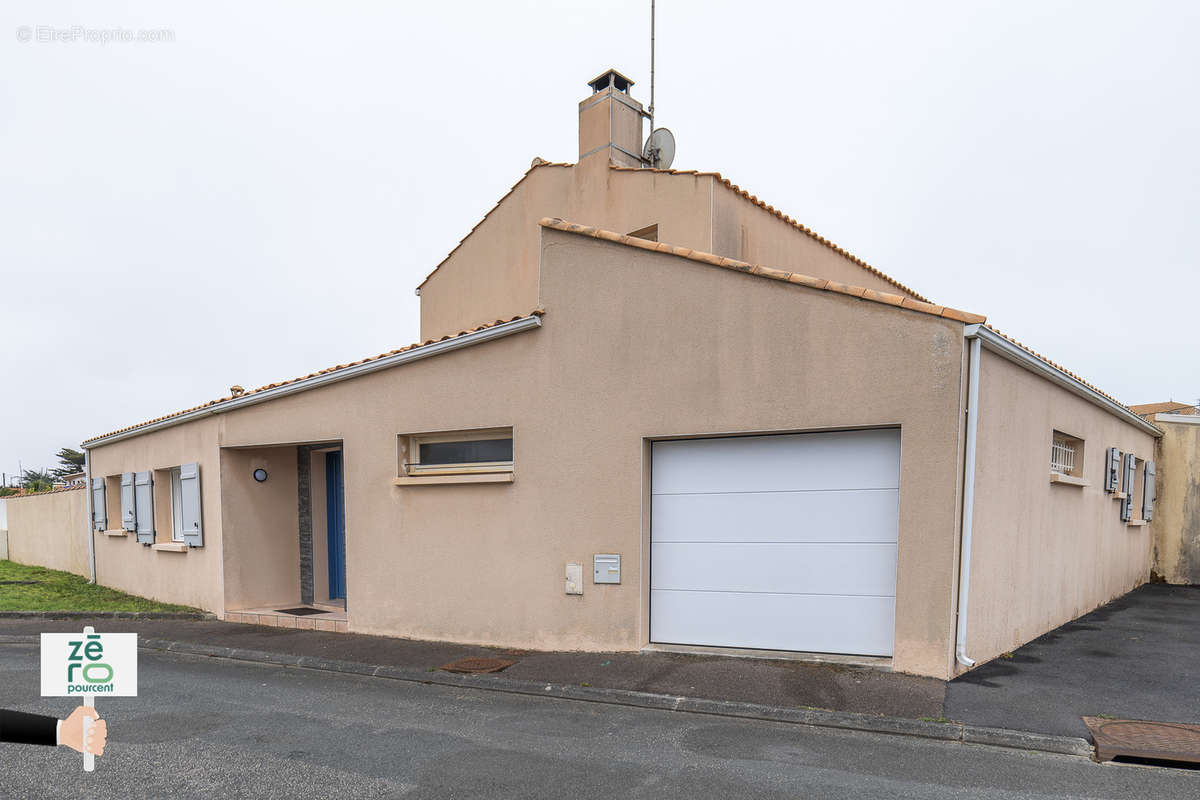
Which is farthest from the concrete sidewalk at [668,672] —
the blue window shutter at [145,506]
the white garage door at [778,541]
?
the blue window shutter at [145,506]

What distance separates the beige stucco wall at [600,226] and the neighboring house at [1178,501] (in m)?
5.64

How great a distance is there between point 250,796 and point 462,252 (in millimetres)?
10321

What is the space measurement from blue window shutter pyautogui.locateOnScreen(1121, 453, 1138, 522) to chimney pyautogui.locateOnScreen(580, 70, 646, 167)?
8.79 meters

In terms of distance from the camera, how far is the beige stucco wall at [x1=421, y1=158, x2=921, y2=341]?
979 centimetres

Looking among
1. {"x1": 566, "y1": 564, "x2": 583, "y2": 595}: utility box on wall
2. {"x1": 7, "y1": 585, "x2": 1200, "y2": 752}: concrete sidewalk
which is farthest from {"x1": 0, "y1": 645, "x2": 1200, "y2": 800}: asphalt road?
{"x1": 566, "y1": 564, "x2": 583, "y2": 595}: utility box on wall

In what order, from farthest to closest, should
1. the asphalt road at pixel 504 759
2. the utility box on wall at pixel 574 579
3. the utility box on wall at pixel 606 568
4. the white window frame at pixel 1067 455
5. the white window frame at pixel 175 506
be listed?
the white window frame at pixel 175 506
the white window frame at pixel 1067 455
the utility box on wall at pixel 574 579
the utility box on wall at pixel 606 568
the asphalt road at pixel 504 759

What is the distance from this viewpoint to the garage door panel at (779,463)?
21.7 ft

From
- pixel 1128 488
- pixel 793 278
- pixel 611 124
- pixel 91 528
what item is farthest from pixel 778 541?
pixel 91 528

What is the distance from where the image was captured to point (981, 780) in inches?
172

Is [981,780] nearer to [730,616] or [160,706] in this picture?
[730,616]

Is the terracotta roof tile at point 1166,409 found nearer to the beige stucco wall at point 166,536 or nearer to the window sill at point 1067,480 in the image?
the window sill at point 1067,480

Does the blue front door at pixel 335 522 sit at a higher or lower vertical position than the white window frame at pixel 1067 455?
lower

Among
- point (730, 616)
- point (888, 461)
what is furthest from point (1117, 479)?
point (730, 616)

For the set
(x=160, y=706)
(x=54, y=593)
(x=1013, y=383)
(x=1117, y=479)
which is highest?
(x=1013, y=383)
